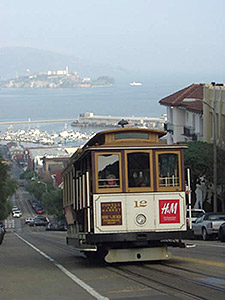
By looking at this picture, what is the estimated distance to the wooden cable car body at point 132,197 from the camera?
15.8 metres

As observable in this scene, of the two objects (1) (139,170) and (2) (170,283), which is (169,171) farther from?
(2) (170,283)

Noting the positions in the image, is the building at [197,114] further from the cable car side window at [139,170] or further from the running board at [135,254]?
the cable car side window at [139,170]

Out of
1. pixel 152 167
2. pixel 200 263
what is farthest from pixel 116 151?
pixel 200 263

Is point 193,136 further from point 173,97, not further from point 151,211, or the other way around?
point 151,211

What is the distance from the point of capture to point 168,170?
53.4 ft

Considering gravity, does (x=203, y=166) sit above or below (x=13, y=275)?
above

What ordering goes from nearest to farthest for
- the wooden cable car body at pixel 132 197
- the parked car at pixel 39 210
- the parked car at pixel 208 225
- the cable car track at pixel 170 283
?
1. the cable car track at pixel 170 283
2. the wooden cable car body at pixel 132 197
3. the parked car at pixel 208 225
4. the parked car at pixel 39 210

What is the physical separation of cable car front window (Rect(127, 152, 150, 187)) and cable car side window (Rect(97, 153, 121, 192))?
262mm

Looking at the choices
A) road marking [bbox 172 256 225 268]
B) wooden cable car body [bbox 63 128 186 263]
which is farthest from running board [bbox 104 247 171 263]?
road marking [bbox 172 256 225 268]

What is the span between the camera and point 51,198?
3748 inches

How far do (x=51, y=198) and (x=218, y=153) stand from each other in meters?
52.7

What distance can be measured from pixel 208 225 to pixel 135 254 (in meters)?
14.9

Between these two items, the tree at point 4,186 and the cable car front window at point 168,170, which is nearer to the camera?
the cable car front window at point 168,170

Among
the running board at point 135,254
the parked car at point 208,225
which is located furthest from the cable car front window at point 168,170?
the parked car at point 208,225
